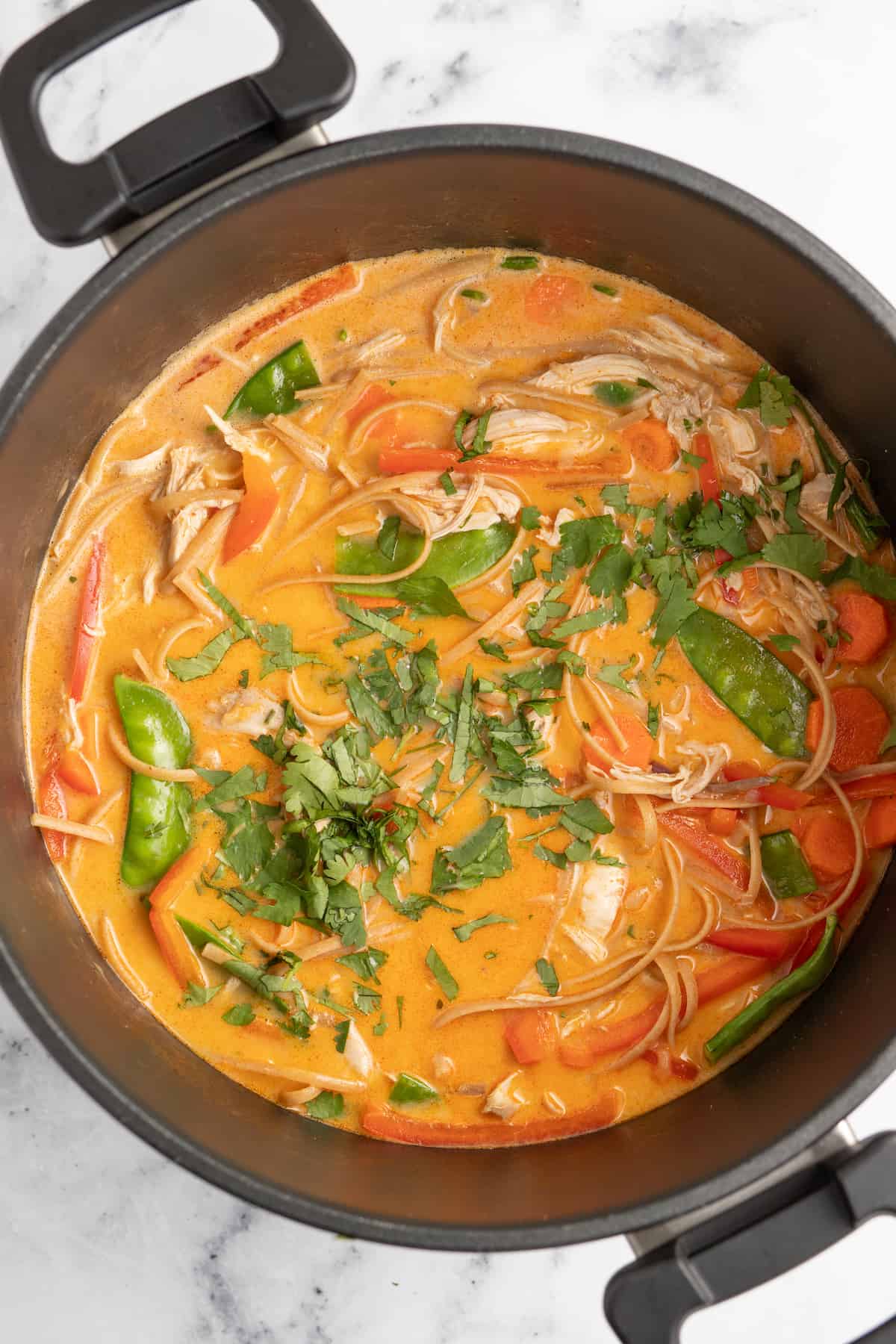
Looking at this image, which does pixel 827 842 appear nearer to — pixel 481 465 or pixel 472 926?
pixel 472 926

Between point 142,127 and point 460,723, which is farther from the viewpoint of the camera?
point 460,723

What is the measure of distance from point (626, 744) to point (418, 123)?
2.20m

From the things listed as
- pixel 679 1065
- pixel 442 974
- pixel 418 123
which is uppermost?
pixel 418 123

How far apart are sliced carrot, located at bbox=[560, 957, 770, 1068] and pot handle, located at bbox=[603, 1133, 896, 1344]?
771 millimetres

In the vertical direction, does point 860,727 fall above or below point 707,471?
below

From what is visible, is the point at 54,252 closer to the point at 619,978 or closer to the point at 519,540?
the point at 519,540

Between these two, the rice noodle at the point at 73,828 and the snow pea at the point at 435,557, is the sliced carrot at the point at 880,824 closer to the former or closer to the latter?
the snow pea at the point at 435,557

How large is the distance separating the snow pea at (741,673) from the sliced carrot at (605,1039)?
3.00ft

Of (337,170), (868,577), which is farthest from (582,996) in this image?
(337,170)

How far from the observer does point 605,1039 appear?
140 inches

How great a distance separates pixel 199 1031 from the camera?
3.59m

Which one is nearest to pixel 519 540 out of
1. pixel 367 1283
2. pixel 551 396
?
pixel 551 396

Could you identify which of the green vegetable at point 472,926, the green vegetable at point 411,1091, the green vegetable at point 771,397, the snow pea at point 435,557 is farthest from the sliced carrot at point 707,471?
the green vegetable at point 411,1091

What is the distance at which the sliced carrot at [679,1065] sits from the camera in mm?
3576
